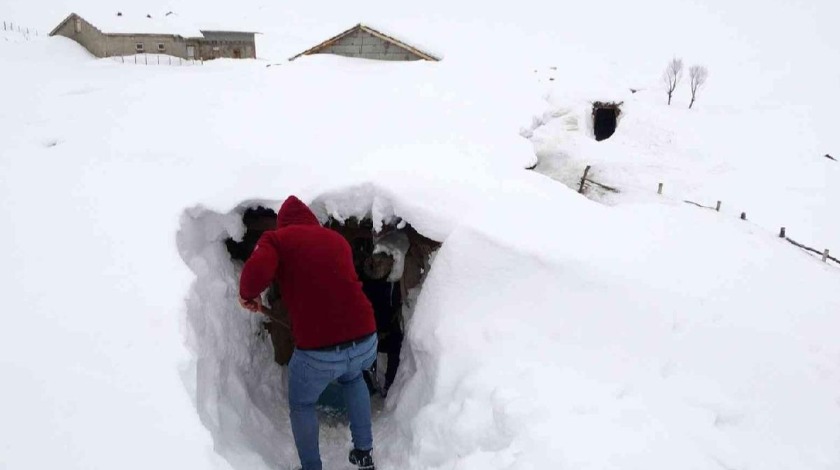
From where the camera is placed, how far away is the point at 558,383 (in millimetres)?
3717

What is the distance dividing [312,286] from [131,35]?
28.3m

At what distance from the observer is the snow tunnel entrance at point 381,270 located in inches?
210

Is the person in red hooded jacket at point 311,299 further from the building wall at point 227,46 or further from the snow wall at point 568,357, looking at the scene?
the building wall at point 227,46

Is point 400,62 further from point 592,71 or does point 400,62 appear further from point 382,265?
point 592,71

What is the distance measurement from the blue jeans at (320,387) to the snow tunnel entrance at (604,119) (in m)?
29.1

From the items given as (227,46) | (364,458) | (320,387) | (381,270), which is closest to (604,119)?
(227,46)

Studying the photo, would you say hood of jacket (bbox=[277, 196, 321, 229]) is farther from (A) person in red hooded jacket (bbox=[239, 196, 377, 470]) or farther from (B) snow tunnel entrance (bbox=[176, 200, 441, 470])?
(B) snow tunnel entrance (bbox=[176, 200, 441, 470])

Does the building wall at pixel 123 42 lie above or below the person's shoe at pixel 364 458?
above

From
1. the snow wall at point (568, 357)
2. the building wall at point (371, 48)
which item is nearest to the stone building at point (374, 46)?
the building wall at point (371, 48)

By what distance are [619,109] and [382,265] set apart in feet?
98.7

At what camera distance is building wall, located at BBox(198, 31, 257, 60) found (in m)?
30.3

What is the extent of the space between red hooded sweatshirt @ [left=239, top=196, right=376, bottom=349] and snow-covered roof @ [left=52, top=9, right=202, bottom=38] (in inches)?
1103

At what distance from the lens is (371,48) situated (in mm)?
13750

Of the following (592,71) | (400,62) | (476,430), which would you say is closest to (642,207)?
(476,430)
